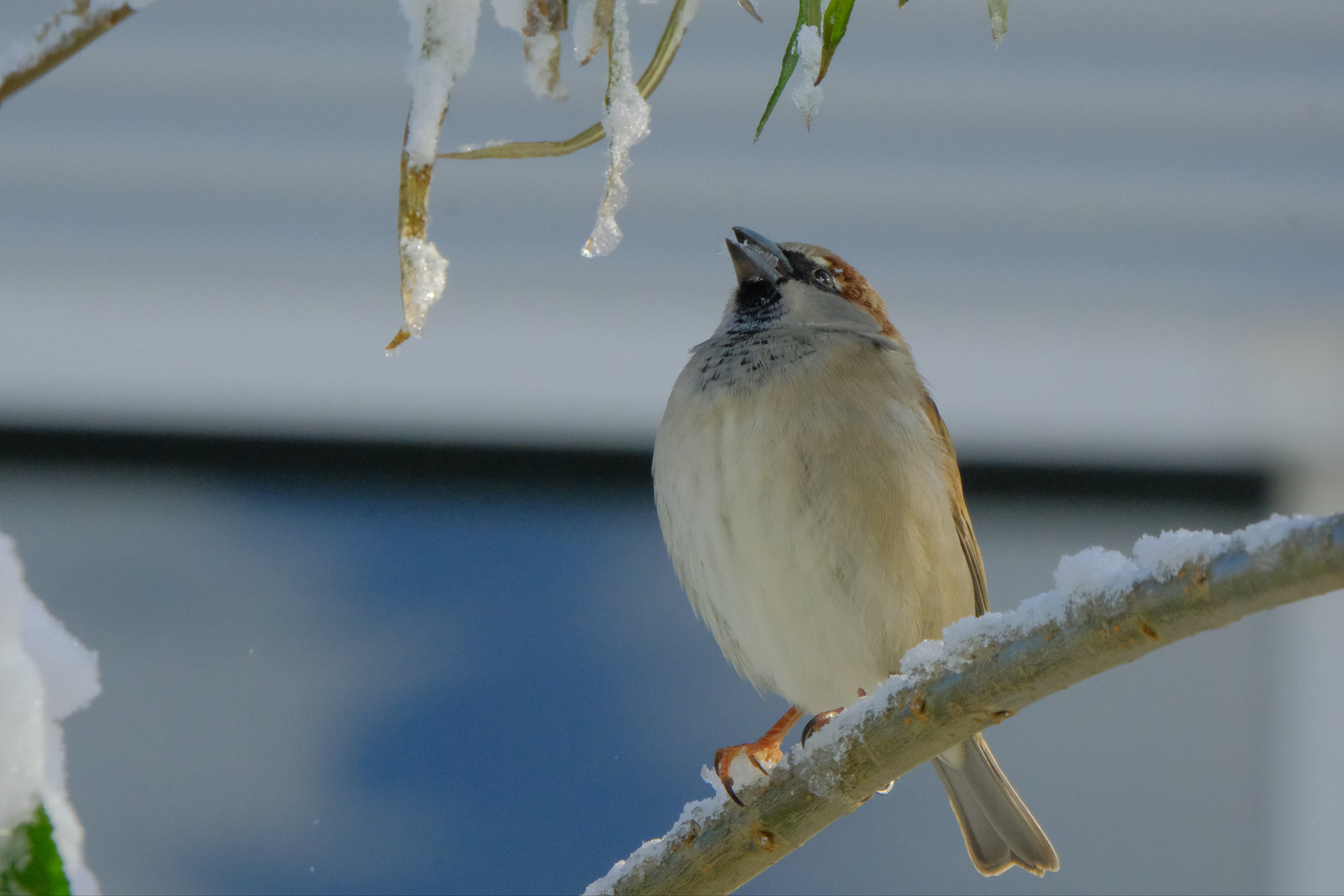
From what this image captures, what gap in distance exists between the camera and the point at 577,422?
412 cm

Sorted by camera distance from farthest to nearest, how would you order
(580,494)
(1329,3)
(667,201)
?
(580,494), (667,201), (1329,3)

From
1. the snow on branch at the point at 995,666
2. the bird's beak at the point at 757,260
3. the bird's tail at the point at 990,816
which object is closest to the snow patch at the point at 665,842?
the snow on branch at the point at 995,666

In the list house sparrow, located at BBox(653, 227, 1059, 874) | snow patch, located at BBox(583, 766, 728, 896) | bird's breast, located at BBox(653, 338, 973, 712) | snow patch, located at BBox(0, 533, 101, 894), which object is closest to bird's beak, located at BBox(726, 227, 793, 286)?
house sparrow, located at BBox(653, 227, 1059, 874)

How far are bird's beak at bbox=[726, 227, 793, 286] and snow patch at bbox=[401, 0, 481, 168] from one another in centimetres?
150

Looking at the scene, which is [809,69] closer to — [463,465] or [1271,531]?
[1271,531]

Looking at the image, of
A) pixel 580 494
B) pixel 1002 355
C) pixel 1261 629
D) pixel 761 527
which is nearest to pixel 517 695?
pixel 580 494

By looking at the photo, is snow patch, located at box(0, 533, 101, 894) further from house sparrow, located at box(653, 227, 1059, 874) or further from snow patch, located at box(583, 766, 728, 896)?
house sparrow, located at box(653, 227, 1059, 874)

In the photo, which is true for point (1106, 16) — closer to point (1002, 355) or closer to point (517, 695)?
point (1002, 355)

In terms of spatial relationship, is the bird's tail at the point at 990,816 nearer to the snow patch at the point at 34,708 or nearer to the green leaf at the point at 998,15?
the green leaf at the point at 998,15

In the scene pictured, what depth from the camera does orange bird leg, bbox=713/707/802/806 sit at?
72.2 inches

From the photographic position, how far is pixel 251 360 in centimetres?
399

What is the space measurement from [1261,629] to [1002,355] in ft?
4.41

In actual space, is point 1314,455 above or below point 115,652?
above

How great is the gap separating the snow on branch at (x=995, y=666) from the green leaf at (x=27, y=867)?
71 cm
